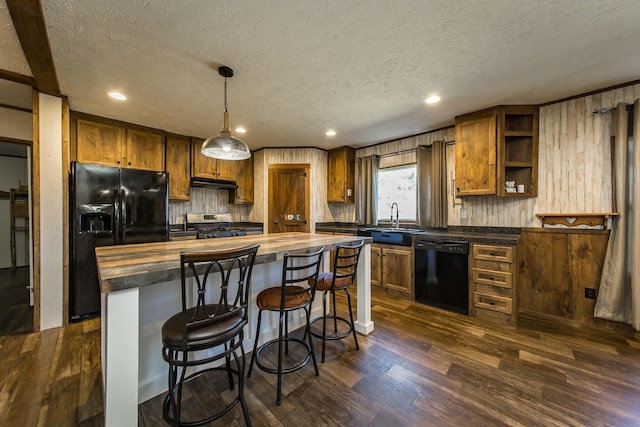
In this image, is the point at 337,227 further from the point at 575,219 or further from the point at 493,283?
the point at 575,219

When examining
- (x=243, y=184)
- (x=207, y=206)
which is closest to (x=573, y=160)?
(x=243, y=184)

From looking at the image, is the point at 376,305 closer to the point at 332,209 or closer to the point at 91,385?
the point at 332,209

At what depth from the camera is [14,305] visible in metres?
3.06

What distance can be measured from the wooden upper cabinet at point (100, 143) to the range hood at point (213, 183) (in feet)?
3.24

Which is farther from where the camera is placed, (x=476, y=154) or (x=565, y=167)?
(x=476, y=154)

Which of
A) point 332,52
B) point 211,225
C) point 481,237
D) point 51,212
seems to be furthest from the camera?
point 211,225

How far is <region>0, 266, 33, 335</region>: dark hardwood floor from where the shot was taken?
2.51 metres

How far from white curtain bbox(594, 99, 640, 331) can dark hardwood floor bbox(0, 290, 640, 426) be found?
11.5 inches

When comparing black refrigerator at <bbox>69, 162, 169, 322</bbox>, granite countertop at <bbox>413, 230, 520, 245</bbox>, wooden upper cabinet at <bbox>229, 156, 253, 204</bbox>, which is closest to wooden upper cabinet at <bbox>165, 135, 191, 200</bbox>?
black refrigerator at <bbox>69, 162, 169, 322</bbox>

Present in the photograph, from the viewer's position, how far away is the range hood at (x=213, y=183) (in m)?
4.12

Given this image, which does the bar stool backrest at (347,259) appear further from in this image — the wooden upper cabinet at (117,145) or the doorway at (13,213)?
the doorway at (13,213)

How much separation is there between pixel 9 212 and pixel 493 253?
8.42 m

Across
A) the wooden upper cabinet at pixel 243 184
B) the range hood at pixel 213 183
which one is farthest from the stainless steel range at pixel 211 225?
the range hood at pixel 213 183

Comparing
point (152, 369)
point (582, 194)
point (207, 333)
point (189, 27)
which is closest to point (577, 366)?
point (582, 194)
